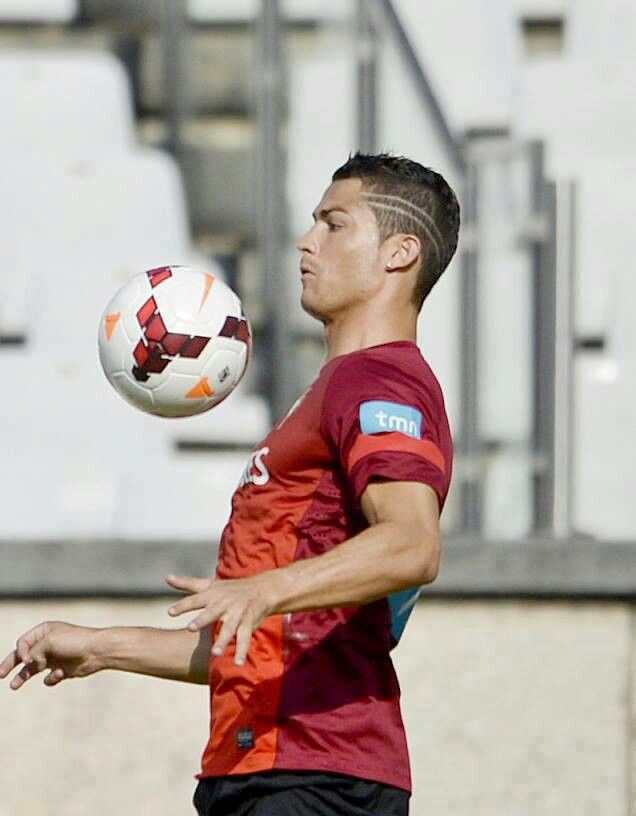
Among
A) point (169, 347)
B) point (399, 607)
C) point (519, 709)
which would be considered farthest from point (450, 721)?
point (399, 607)

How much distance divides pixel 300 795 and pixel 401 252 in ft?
3.47

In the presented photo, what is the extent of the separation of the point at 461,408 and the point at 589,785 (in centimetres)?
118

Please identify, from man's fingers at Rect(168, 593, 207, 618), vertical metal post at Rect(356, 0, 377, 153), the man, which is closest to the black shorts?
the man

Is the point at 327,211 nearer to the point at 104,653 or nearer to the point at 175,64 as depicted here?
the point at 104,653

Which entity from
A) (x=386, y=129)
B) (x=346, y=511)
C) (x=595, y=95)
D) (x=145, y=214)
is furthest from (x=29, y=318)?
(x=346, y=511)

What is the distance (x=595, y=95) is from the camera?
8586mm

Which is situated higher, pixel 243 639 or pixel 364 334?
pixel 364 334

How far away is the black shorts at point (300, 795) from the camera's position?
366 cm

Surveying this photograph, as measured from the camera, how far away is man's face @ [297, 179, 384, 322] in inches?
154

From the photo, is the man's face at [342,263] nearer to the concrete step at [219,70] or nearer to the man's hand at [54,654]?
the man's hand at [54,654]

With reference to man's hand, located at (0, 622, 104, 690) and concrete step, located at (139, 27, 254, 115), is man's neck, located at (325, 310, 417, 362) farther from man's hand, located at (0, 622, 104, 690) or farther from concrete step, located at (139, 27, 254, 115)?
concrete step, located at (139, 27, 254, 115)

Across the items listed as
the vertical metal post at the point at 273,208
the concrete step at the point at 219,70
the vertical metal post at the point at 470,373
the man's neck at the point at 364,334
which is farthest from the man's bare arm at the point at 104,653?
the concrete step at the point at 219,70

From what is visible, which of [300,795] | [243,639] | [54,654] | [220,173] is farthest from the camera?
[220,173]

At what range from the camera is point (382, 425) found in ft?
11.6
